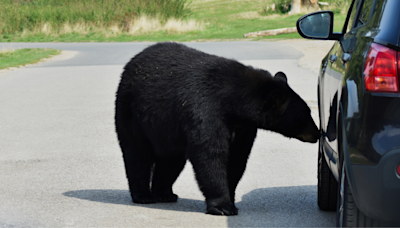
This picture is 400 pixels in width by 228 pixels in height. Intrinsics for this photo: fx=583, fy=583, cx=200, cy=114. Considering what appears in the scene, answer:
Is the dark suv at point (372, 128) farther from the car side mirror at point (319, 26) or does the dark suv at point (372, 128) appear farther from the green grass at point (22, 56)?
the green grass at point (22, 56)

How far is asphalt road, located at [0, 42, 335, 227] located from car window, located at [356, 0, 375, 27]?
1.53 meters

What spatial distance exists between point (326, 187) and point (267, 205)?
2.13ft

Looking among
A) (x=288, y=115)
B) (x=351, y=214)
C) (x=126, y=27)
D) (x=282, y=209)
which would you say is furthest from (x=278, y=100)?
(x=126, y=27)

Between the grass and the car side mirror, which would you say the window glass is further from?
the grass

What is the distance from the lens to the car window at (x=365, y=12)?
3536 mm

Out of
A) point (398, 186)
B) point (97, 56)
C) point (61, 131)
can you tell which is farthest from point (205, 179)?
point (97, 56)

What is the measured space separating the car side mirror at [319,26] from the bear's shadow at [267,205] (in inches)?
55.6

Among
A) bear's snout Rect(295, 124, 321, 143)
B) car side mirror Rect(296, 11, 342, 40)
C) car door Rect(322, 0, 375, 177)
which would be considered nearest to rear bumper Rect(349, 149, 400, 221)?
car door Rect(322, 0, 375, 177)

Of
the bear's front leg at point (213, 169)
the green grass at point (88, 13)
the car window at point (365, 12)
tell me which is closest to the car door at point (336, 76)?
the car window at point (365, 12)

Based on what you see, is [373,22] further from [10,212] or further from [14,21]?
[14,21]

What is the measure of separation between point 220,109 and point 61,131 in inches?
190

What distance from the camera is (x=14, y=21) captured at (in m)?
40.0

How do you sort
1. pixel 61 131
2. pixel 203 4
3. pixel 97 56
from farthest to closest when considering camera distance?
pixel 203 4
pixel 97 56
pixel 61 131

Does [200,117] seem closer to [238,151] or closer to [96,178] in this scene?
[238,151]
